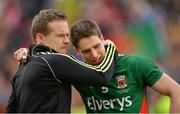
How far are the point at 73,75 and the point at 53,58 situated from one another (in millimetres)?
203

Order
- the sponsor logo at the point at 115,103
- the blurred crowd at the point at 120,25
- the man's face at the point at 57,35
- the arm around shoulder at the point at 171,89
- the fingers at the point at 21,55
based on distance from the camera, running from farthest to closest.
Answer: the blurred crowd at the point at 120,25 < the sponsor logo at the point at 115,103 < the arm around shoulder at the point at 171,89 < the fingers at the point at 21,55 < the man's face at the point at 57,35

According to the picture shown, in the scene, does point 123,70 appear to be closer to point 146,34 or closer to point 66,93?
point 66,93

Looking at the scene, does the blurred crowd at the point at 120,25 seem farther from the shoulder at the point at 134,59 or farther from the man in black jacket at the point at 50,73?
the man in black jacket at the point at 50,73

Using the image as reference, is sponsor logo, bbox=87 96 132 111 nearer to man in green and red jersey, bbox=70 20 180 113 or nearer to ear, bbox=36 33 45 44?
man in green and red jersey, bbox=70 20 180 113

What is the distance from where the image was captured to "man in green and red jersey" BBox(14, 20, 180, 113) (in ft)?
18.9

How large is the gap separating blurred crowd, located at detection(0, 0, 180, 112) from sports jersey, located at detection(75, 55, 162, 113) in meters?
4.54

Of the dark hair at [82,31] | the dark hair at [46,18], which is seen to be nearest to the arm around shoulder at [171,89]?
the dark hair at [82,31]

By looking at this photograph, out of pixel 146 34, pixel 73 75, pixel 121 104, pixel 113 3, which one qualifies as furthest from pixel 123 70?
pixel 113 3

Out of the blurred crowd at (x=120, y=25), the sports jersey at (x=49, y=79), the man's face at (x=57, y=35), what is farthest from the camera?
the blurred crowd at (x=120, y=25)

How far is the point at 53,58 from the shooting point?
5.32 metres

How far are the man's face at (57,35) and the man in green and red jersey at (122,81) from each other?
400 mm

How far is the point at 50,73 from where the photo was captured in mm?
5312

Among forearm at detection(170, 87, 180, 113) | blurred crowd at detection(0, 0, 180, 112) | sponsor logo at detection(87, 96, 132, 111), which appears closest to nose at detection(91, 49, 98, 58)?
sponsor logo at detection(87, 96, 132, 111)

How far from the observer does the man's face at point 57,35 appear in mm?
5441
